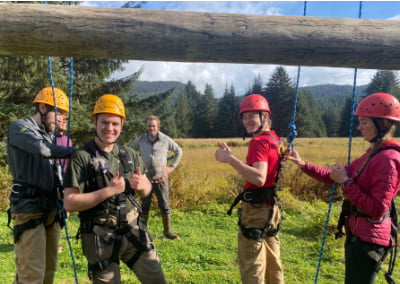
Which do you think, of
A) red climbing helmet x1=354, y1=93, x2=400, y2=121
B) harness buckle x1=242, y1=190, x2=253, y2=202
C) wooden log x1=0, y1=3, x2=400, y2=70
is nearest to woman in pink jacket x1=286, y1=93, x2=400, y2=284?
red climbing helmet x1=354, y1=93, x2=400, y2=121

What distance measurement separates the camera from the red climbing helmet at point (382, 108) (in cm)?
242

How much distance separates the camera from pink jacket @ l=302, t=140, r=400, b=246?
226 centimetres

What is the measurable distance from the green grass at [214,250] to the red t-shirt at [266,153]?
206 cm

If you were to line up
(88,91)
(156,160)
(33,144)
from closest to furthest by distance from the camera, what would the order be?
1. (33,144)
2. (156,160)
3. (88,91)

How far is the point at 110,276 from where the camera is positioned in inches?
98.0

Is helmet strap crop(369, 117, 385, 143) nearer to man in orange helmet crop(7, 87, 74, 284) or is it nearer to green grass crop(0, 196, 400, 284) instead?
man in orange helmet crop(7, 87, 74, 284)

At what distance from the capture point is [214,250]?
5645mm

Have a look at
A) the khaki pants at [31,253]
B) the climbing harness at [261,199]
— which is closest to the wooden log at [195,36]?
the climbing harness at [261,199]

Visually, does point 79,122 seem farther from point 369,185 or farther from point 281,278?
point 369,185

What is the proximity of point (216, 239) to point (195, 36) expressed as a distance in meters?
4.78

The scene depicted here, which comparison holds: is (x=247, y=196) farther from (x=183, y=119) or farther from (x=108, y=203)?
(x=183, y=119)

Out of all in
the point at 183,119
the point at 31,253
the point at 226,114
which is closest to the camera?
the point at 31,253

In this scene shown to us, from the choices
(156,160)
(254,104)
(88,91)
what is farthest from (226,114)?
(254,104)

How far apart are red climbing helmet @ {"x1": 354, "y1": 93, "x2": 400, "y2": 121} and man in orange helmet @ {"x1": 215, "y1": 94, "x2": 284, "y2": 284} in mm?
854
